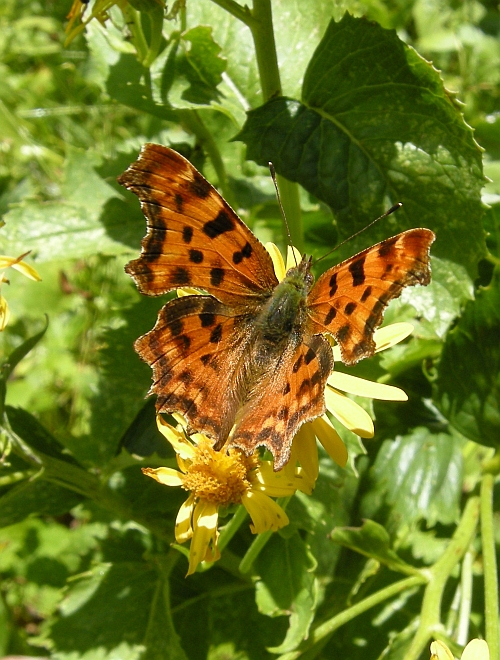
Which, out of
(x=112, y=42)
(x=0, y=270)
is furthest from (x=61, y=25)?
(x=0, y=270)

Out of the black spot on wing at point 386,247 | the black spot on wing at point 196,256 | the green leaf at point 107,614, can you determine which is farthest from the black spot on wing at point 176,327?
the green leaf at point 107,614

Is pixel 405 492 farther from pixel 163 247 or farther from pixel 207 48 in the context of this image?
pixel 207 48

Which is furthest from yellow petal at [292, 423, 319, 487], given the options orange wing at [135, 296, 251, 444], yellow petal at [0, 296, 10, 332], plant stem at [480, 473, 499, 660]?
yellow petal at [0, 296, 10, 332]

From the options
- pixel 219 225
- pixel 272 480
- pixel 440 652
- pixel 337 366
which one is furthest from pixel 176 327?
pixel 440 652

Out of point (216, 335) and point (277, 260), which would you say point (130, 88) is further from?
point (216, 335)

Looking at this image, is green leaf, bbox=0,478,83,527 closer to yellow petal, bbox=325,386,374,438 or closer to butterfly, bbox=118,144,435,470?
butterfly, bbox=118,144,435,470

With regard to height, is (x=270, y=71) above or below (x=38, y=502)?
above

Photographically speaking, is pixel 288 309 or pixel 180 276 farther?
pixel 288 309
